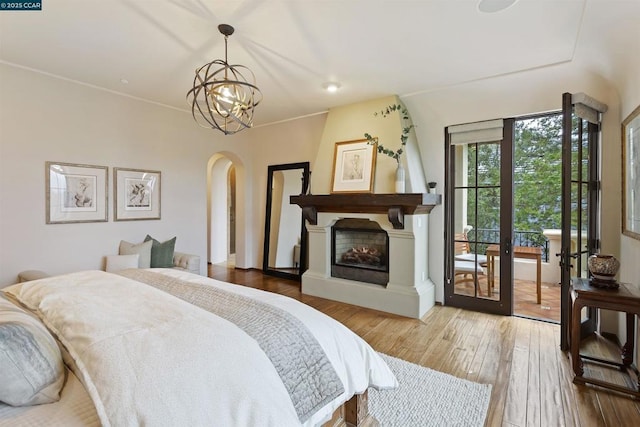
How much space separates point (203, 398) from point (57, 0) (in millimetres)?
2883

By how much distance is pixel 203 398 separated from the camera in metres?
0.98

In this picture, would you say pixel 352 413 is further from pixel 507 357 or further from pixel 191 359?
pixel 507 357

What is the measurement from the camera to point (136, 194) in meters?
4.19

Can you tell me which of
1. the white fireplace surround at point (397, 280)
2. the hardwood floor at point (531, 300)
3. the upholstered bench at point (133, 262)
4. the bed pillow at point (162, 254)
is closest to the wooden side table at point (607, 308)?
the hardwood floor at point (531, 300)

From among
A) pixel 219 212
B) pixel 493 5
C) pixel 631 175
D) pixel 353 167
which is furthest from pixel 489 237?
pixel 219 212

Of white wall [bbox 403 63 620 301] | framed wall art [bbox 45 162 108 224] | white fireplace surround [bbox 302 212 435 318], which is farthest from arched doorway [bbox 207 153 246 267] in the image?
white wall [bbox 403 63 620 301]

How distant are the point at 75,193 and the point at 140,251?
999 mm

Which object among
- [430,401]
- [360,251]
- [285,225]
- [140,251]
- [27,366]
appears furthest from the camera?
[285,225]

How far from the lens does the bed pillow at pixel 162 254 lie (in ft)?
13.2

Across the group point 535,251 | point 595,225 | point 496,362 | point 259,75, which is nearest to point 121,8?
point 259,75

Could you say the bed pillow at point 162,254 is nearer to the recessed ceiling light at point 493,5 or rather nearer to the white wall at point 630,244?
the recessed ceiling light at point 493,5

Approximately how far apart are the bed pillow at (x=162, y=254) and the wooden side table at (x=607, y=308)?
440 centimetres

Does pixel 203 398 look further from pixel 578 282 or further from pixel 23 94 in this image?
pixel 23 94

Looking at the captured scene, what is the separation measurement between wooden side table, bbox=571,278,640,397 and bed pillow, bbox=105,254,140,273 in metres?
4.55
